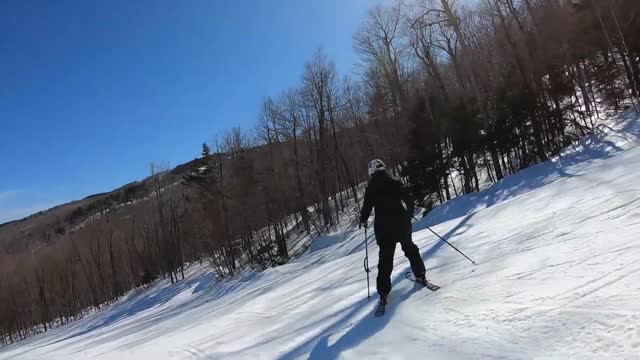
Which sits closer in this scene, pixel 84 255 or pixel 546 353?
pixel 546 353

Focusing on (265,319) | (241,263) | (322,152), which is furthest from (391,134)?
(265,319)

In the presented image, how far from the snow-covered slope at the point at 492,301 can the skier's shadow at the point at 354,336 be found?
2 cm

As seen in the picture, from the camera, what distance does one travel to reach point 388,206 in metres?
6.36

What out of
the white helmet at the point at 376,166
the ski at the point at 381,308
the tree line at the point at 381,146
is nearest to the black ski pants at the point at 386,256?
the ski at the point at 381,308

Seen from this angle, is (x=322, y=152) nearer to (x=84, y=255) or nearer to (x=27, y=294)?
(x=84, y=255)

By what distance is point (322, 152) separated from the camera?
42562 mm

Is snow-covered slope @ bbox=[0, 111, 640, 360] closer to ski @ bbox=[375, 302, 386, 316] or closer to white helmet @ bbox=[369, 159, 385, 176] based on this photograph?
ski @ bbox=[375, 302, 386, 316]

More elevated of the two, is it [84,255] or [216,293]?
[84,255]

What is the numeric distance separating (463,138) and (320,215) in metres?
17.2

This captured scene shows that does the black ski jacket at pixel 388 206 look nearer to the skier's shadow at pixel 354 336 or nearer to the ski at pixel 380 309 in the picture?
the ski at pixel 380 309

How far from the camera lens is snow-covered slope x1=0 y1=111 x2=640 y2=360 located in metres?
4.15

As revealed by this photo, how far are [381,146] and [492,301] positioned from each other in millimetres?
30798

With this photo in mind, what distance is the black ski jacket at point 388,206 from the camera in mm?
6312

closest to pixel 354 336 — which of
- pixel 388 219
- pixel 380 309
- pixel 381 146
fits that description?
pixel 380 309
